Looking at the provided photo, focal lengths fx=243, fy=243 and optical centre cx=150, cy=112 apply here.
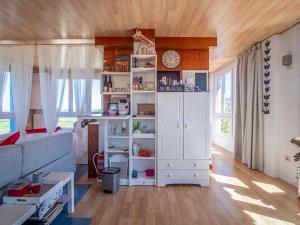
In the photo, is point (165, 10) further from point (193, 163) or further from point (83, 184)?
point (83, 184)

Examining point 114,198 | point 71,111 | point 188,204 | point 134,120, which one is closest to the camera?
point 188,204

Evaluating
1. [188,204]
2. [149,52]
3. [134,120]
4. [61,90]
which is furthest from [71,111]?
[188,204]

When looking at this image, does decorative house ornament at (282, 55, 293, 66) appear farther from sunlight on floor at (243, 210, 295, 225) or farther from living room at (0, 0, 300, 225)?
sunlight on floor at (243, 210, 295, 225)

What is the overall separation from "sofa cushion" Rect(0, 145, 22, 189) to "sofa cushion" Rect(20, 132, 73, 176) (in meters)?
0.10

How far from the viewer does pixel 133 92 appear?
12.9 ft

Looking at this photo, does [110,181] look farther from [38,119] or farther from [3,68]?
[38,119]

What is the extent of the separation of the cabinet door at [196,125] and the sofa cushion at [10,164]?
7.50ft

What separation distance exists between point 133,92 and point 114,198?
1627 mm

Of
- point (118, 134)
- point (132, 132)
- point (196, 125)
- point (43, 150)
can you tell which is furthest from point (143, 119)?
point (43, 150)

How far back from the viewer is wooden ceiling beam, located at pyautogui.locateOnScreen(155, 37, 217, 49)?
13.9 feet

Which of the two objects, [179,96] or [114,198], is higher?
[179,96]

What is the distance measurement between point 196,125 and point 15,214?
105 inches

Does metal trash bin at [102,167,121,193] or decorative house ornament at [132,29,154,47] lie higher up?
decorative house ornament at [132,29,154,47]

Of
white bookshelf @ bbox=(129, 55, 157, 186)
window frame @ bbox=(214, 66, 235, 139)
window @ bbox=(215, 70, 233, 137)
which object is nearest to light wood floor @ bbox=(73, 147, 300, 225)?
white bookshelf @ bbox=(129, 55, 157, 186)
